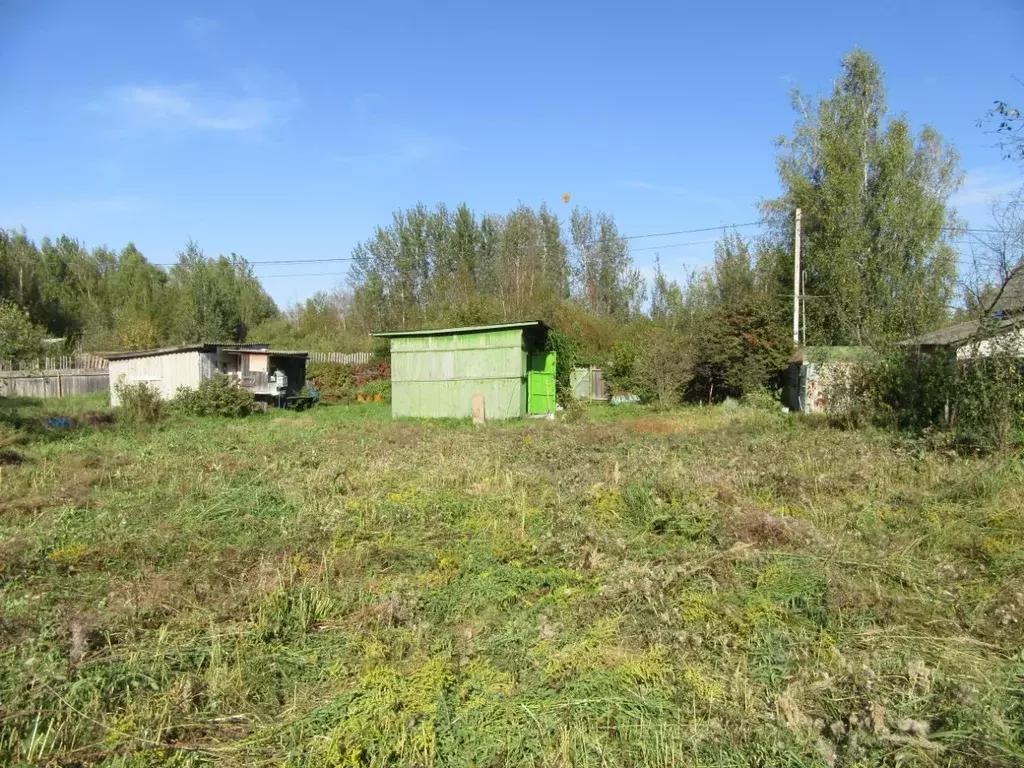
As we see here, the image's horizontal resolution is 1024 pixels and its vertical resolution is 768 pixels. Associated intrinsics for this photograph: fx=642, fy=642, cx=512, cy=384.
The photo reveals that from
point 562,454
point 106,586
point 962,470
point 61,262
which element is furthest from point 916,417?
point 61,262

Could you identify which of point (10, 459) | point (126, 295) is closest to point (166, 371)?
point (10, 459)

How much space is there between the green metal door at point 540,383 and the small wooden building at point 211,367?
9.25 metres

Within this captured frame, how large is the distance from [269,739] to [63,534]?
4343 mm

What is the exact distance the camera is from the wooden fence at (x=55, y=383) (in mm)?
26792

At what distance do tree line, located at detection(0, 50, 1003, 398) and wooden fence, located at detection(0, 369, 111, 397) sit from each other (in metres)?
7.55

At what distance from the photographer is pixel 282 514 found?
701 centimetres

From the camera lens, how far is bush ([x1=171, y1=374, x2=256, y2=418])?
20.6 m

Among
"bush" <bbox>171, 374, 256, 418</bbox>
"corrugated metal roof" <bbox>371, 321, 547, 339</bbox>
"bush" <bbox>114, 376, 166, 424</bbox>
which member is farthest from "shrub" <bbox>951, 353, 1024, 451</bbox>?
"bush" <bbox>171, 374, 256, 418</bbox>

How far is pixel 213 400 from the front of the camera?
2070 cm

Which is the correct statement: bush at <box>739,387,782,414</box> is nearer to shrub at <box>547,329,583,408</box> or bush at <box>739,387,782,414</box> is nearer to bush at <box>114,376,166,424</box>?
shrub at <box>547,329,583,408</box>

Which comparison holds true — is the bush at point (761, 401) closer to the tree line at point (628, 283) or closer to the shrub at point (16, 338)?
the tree line at point (628, 283)

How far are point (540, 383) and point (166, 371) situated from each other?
543 inches

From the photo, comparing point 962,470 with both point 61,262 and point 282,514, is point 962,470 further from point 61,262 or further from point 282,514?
point 61,262

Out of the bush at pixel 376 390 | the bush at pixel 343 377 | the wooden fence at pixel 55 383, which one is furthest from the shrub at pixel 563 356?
the wooden fence at pixel 55 383
